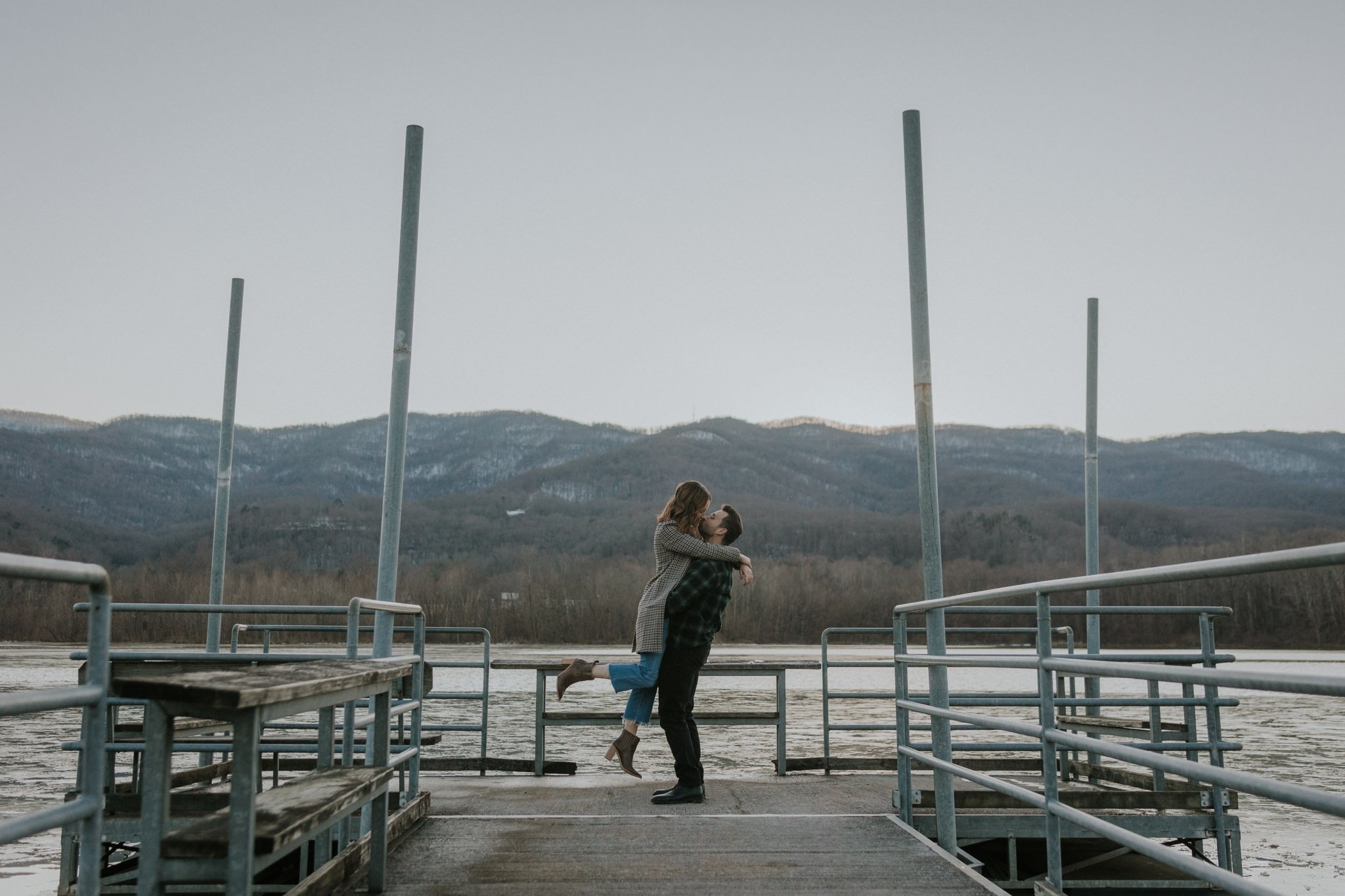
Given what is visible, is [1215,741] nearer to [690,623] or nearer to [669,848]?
[690,623]

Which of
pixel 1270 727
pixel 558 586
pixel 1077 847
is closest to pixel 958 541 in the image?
pixel 558 586

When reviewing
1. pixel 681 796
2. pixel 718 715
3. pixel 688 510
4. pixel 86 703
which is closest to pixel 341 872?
pixel 86 703

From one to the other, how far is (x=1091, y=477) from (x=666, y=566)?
20.5 ft

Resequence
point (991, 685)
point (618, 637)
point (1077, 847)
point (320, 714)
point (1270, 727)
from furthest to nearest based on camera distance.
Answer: point (618, 637) → point (991, 685) → point (1270, 727) → point (1077, 847) → point (320, 714)

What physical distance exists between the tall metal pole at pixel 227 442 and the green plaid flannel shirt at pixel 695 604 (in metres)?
5.66

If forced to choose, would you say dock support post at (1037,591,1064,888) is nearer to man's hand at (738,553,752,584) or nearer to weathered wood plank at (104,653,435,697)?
man's hand at (738,553,752,584)

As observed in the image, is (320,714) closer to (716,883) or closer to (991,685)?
(716,883)

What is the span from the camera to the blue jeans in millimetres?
6605

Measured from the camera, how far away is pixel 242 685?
2.78 meters

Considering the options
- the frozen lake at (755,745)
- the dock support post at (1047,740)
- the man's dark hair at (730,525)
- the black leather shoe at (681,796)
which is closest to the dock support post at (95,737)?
the dock support post at (1047,740)

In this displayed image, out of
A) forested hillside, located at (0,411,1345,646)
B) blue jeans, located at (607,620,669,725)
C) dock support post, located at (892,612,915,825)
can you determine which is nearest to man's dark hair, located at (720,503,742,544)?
blue jeans, located at (607,620,669,725)

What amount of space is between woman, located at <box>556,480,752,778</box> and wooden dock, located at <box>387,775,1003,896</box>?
1.90 feet

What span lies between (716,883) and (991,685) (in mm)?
30082

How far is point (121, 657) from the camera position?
6.04 metres
